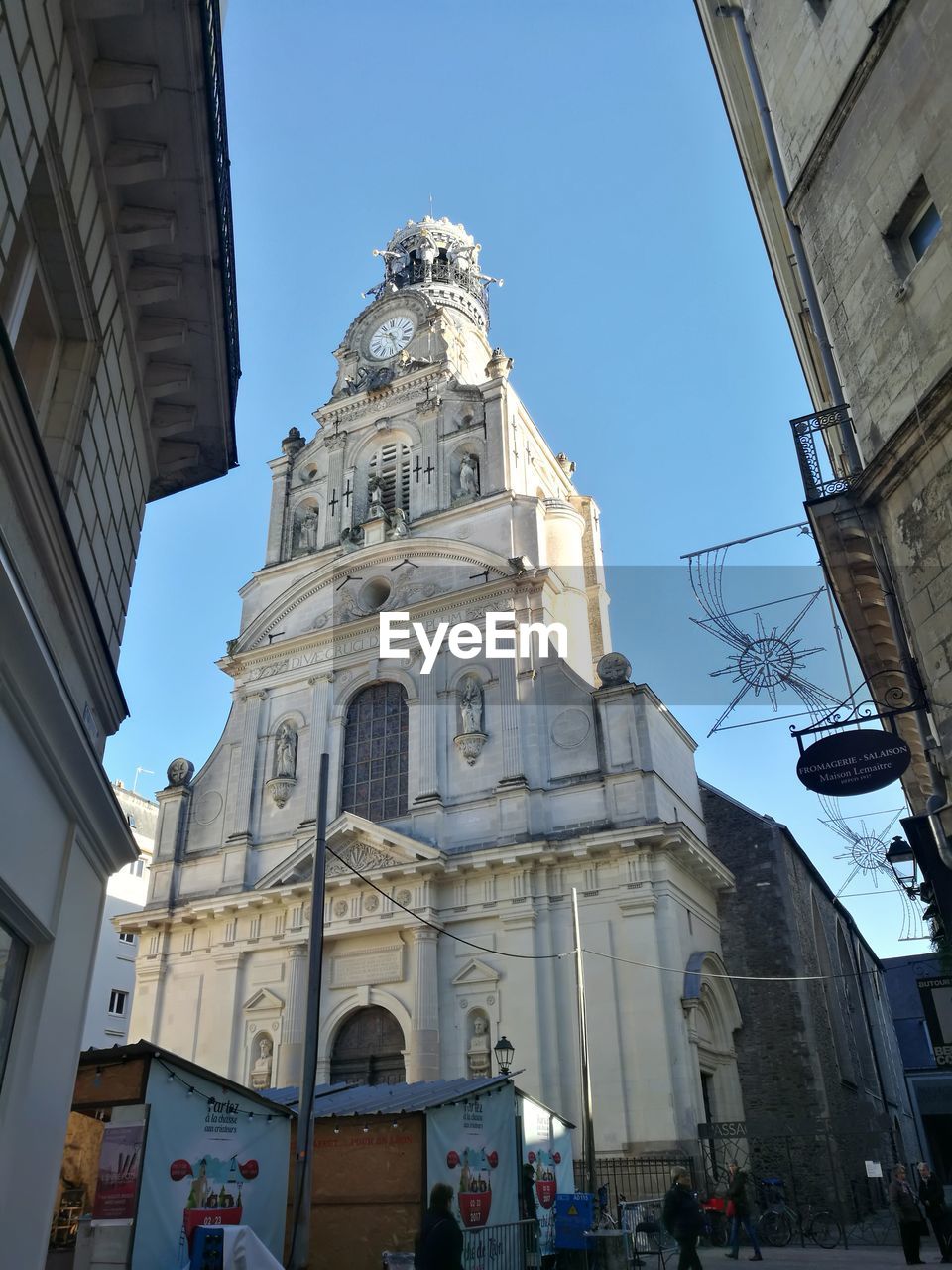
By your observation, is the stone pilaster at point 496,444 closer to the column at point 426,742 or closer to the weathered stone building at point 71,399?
the column at point 426,742

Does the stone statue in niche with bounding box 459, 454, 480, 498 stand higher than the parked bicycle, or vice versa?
the stone statue in niche with bounding box 459, 454, 480, 498

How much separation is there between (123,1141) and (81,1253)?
0.90 m

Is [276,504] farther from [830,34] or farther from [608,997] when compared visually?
[830,34]

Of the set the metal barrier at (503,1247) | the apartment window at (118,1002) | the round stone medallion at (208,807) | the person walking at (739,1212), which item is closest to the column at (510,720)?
the round stone medallion at (208,807)

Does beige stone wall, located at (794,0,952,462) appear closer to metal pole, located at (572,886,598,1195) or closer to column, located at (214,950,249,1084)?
metal pole, located at (572,886,598,1195)

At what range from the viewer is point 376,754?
Answer: 81.0ft

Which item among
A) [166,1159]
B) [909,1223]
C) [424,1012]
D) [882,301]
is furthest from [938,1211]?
[882,301]

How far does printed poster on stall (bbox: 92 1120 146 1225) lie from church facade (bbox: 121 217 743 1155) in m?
11.5

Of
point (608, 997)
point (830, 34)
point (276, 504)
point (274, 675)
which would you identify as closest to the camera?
point (830, 34)

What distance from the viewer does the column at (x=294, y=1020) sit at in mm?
21094

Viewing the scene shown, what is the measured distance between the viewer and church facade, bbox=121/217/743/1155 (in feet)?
65.0

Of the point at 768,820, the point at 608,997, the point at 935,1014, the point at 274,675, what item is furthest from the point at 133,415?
the point at 768,820

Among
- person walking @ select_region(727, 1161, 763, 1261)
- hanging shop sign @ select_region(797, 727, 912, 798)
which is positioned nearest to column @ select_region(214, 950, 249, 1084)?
person walking @ select_region(727, 1161, 763, 1261)

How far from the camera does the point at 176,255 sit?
798 cm
